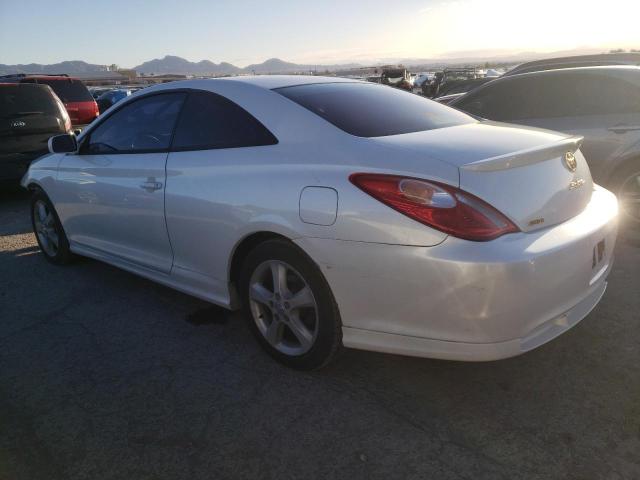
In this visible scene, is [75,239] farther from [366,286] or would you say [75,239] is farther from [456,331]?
[456,331]

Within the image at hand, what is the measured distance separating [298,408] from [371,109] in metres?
1.68

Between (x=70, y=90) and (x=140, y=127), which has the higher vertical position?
(x=140, y=127)

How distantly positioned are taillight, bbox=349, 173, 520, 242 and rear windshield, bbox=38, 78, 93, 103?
40.2ft

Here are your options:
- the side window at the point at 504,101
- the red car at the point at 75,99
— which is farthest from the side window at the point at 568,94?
the red car at the point at 75,99

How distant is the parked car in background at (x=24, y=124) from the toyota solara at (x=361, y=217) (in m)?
4.61

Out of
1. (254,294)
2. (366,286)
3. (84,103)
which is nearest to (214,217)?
(254,294)

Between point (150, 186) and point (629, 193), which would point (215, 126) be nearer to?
point (150, 186)

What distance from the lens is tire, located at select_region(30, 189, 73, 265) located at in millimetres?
4867

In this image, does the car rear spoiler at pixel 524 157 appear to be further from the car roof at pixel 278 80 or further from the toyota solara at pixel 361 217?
the car roof at pixel 278 80

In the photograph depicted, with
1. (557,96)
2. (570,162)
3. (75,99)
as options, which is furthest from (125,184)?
(75,99)

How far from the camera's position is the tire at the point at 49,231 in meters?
4.87

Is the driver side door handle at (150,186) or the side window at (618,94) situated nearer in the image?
the driver side door handle at (150,186)

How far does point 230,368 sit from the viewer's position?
3037 mm

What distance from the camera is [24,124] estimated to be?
7.65 metres
